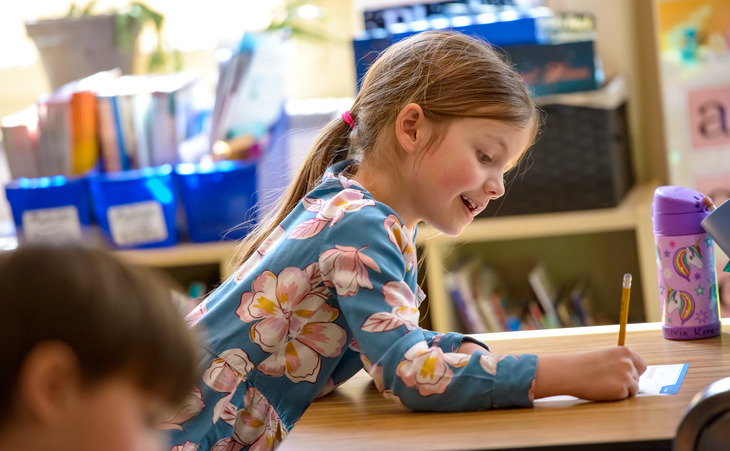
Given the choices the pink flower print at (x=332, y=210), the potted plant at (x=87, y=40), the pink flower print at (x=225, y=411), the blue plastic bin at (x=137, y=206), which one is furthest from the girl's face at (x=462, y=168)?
the potted plant at (x=87, y=40)

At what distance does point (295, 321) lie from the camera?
1.04 m

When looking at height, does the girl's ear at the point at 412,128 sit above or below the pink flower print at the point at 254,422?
above

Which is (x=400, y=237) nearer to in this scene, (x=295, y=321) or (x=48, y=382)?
(x=295, y=321)

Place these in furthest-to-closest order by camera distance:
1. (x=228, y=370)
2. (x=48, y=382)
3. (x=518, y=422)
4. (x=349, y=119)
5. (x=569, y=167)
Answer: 1. (x=569, y=167)
2. (x=349, y=119)
3. (x=228, y=370)
4. (x=518, y=422)
5. (x=48, y=382)

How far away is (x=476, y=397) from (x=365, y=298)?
0.48ft

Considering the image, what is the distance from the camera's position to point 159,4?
8.94 ft

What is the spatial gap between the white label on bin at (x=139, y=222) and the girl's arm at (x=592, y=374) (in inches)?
60.2

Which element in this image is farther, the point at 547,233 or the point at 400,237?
the point at 547,233

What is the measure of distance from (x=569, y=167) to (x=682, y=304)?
1056 mm

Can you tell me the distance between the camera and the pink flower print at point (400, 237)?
3.25 feet

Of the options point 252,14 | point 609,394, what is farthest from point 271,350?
point 252,14

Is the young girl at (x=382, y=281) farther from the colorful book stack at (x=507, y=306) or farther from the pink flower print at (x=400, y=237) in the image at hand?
the colorful book stack at (x=507, y=306)

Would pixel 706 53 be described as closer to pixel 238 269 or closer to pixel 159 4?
pixel 238 269

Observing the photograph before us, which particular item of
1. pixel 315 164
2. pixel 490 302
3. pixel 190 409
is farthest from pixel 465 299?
pixel 190 409
